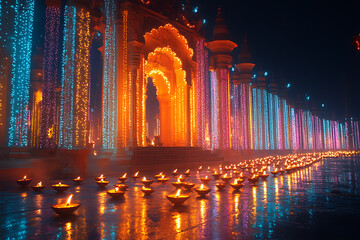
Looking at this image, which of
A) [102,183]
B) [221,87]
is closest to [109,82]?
[102,183]

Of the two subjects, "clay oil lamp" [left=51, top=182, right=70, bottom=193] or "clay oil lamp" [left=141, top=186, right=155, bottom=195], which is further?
"clay oil lamp" [left=51, top=182, right=70, bottom=193]

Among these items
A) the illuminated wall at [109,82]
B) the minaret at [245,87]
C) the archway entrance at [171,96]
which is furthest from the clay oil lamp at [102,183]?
the minaret at [245,87]

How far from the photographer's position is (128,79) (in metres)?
15.9

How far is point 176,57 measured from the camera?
1992 centimetres

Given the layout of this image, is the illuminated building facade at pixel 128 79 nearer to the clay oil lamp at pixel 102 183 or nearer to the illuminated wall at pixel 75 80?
the illuminated wall at pixel 75 80

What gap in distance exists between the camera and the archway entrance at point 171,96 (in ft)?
66.3

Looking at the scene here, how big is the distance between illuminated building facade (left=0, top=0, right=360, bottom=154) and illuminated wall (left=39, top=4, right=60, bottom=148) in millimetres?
48

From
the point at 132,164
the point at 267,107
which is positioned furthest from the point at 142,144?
the point at 267,107

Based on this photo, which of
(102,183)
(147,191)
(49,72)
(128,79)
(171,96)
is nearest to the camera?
(147,191)

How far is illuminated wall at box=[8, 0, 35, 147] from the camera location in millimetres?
10445

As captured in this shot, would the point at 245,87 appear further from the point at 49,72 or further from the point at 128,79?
the point at 49,72

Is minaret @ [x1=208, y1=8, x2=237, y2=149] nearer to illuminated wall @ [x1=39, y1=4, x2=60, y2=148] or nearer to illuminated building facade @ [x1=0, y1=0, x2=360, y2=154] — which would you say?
illuminated building facade @ [x1=0, y1=0, x2=360, y2=154]

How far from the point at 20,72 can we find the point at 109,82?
500cm

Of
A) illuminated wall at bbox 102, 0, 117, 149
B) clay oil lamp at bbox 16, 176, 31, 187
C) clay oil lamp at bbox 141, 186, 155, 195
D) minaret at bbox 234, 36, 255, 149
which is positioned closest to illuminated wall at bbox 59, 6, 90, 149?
clay oil lamp at bbox 16, 176, 31, 187
